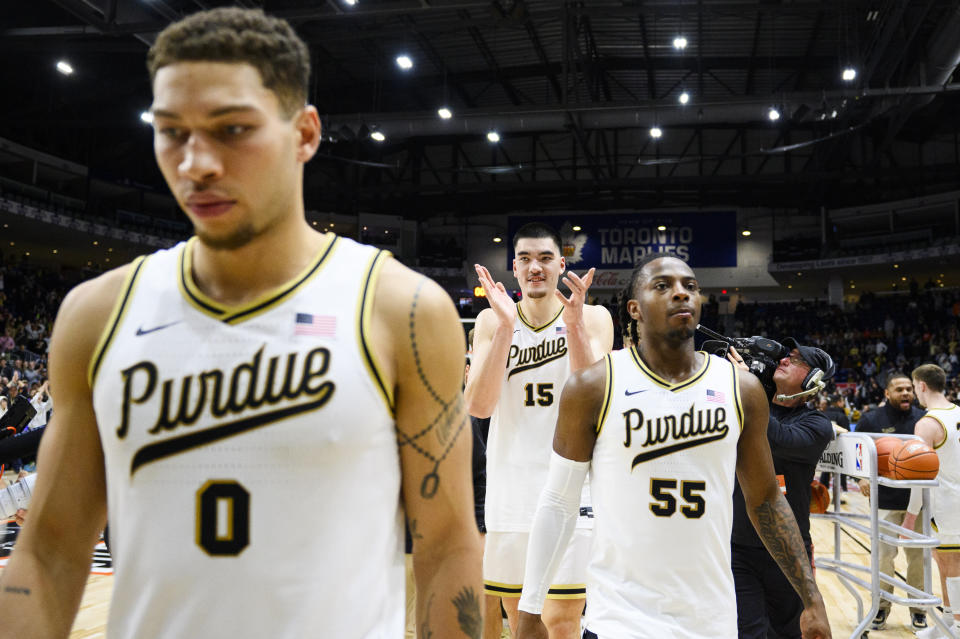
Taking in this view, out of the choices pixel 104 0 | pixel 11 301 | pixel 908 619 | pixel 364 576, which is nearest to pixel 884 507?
pixel 908 619

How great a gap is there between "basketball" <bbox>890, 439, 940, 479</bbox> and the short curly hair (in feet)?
16.2

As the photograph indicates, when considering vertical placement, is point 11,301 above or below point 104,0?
below

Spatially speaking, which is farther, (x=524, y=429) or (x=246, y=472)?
(x=524, y=429)

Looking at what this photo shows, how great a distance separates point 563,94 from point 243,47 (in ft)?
56.2

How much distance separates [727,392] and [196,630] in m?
2.22

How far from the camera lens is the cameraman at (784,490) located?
3928 mm

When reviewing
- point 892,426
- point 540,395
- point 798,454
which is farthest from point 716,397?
point 892,426

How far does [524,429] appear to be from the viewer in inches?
161

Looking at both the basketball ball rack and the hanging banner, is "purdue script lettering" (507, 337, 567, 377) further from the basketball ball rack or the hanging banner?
the hanging banner

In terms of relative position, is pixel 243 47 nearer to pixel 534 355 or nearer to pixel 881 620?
pixel 534 355

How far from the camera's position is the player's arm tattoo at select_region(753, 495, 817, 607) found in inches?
114

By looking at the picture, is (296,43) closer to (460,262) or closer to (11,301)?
(11,301)

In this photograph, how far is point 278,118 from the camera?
4.46 ft

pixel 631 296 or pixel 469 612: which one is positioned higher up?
pixel 631 296
